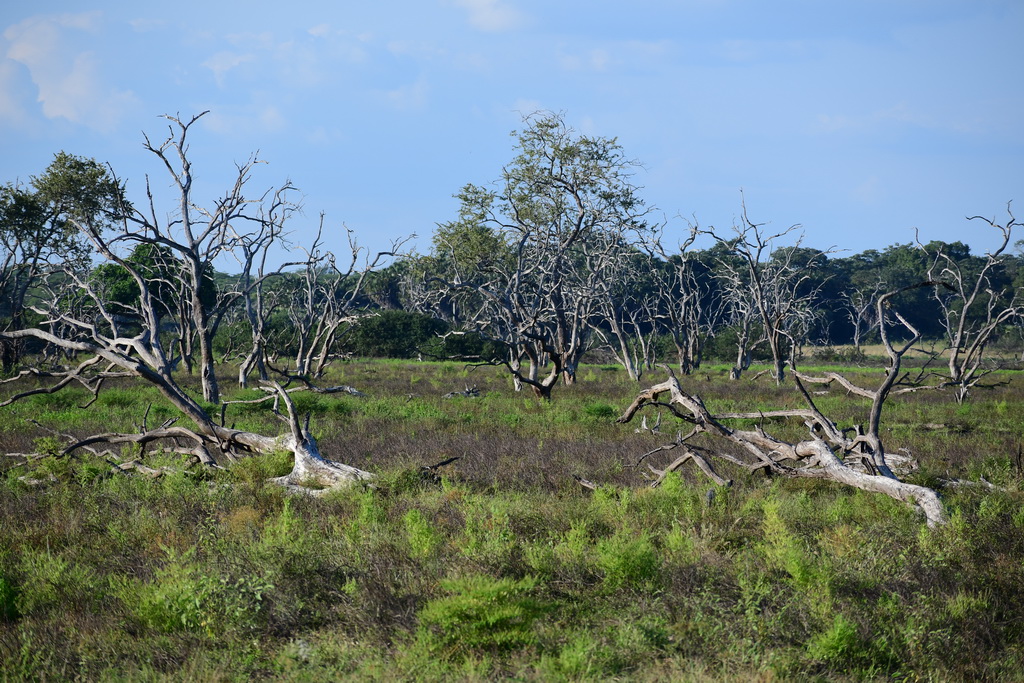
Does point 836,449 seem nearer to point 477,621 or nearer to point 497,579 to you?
point 497,579

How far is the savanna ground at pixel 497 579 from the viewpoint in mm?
4770

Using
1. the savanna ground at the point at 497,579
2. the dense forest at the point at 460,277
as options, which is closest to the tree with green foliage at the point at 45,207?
the dense forest at the point at 460,277

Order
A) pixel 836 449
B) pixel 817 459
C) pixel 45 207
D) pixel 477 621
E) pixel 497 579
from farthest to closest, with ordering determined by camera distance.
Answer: pixel 45 207 → pixel 836 449 → pixel 817 459 → pixel 497 579 → pixel 477 621

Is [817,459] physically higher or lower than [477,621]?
higher

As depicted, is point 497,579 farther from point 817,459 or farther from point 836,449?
point 836,449

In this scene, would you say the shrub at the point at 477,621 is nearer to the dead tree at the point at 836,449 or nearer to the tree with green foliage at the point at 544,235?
the dead tree at the point at 836,449

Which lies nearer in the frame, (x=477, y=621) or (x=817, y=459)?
(x=477, y=621)

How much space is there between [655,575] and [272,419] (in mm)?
12361

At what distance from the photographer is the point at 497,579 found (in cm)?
570

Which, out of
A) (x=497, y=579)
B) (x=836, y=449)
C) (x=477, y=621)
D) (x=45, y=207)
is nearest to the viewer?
(x=477, y=621)

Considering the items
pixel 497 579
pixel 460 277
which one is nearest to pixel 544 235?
pixel 460 277

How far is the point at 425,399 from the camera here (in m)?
20.0

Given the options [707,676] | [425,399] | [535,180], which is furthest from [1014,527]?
[535,180]

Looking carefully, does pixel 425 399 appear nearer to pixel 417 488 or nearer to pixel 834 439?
pixel 417 488
